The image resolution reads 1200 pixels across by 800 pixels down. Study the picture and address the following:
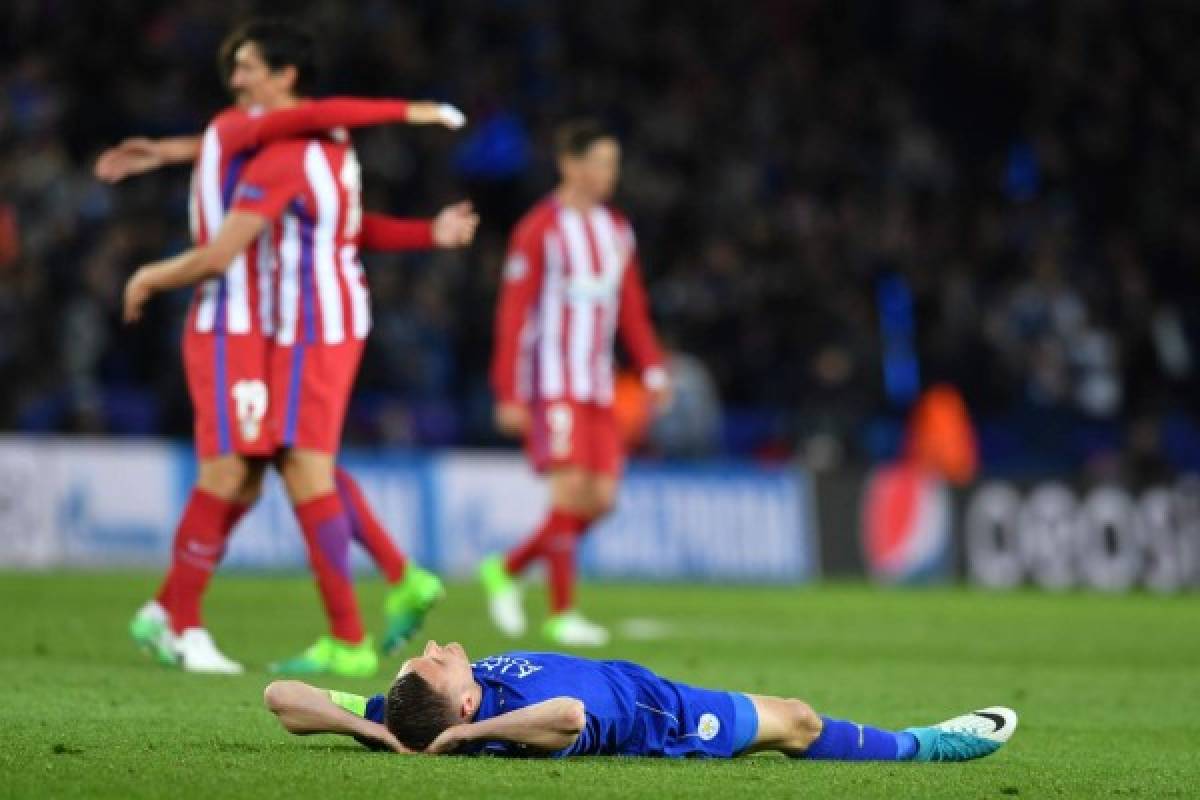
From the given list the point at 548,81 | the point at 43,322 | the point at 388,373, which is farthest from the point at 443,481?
the point at 548,81

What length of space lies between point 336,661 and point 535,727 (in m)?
2.96

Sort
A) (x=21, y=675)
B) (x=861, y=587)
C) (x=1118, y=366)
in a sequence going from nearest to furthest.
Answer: (x=21, y=675) → (x=861, y=587) → (x=1118, y=366)

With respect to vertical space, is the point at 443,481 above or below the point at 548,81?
below

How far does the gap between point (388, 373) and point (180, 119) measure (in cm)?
298

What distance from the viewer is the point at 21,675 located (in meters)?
8.21

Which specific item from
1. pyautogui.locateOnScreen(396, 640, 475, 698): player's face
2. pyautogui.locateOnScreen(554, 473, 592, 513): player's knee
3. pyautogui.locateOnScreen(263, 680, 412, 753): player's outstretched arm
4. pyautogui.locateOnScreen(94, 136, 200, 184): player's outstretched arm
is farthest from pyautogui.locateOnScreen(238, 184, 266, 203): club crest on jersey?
pyautogui.locateOnScreen(554, 473, 592, 513): player's knee

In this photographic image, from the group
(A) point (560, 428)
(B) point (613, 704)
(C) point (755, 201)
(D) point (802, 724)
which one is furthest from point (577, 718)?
(C) point (755, 201)

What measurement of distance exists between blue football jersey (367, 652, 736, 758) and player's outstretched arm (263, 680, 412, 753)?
0.73ft

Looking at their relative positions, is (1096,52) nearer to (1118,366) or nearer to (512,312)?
(1118,366)

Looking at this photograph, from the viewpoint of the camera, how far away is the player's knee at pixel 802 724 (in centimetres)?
621

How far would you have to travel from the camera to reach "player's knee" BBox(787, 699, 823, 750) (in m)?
6.21

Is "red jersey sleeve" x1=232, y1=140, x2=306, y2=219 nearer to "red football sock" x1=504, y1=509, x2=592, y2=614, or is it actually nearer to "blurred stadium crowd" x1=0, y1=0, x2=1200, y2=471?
"red football sock" x1=504, y1=509, x2=592, y2=614

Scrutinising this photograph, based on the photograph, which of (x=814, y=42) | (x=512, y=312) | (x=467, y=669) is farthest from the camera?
(x=814, y=42)

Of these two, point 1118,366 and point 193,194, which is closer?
point 193,194
